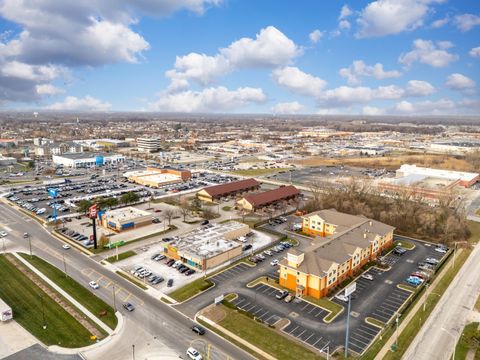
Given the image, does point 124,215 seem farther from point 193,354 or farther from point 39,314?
point 193,354

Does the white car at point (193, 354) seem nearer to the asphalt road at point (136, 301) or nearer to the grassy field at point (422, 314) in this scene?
the asphalt road at point (136, 301)

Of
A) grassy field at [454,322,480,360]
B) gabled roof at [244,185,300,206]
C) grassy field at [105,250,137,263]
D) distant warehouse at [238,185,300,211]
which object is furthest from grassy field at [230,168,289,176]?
grassy field at [454,322,480,360]

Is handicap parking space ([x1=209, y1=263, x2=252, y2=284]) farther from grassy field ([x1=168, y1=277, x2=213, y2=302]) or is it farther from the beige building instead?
the beige building

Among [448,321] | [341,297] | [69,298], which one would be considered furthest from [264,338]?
[69,298]

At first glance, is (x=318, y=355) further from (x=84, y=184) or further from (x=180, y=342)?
(x=84, y=184)

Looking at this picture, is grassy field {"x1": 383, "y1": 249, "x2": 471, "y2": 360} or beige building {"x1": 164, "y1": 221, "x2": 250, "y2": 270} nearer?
grassy field {"x1": 383, "y1": 249, "x2": 471, "y2": 360}

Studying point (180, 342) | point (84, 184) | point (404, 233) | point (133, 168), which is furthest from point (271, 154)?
point (180, 342)

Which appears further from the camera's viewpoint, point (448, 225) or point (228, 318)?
point (448, 225)
